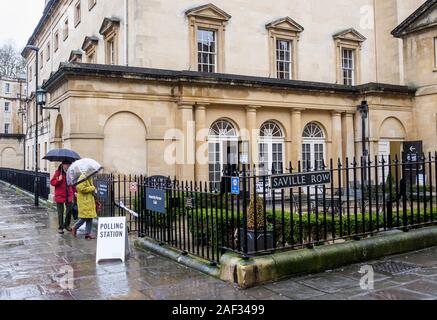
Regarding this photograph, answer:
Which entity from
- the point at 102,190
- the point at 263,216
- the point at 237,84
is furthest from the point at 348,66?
the point at 263,216

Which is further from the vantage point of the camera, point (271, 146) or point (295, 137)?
point (295, 137)

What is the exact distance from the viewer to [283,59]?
24.1 m

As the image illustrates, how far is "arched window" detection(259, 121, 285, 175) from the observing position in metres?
20.9

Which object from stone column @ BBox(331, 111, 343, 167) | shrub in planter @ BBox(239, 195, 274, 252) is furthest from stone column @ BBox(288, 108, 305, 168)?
shrub in planter @ BBox(239, 195, 274, 252)

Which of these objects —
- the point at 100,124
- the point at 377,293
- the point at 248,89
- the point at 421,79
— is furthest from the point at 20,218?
the point at 421,79

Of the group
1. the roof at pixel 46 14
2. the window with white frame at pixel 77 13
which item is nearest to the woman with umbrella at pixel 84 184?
the window with white frame at pixel 77 13

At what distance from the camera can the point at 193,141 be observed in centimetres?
1834

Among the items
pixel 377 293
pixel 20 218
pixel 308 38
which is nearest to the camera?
pixel 377 293

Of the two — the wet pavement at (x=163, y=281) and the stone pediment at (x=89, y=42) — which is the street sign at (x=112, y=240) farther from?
the stone pediment at (x=89, y=42)

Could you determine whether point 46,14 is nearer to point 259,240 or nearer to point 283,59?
point 283,59

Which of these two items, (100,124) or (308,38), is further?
(308,38)

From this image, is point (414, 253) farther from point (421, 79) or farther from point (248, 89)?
point (421, 79)

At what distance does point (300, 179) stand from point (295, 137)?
Result: 569 inches

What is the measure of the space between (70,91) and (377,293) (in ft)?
42.8
